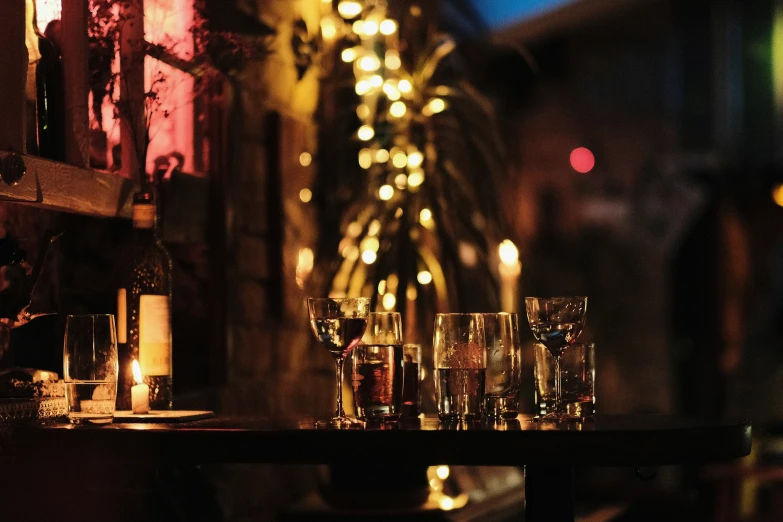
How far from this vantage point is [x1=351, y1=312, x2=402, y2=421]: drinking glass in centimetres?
177

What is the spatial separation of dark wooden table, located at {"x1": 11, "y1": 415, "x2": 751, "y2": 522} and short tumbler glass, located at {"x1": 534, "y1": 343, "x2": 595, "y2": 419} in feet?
0.47

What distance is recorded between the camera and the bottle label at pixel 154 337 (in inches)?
76.5

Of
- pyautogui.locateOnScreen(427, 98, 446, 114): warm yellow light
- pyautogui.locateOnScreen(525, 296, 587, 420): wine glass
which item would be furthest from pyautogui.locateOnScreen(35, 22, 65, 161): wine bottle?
pyautogui.locateOnScreen(427, 98, 446, 114): warm yellow light

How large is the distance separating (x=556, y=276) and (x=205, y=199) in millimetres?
5109

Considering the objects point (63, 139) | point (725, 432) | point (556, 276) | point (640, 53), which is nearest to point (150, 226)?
point (63, 139)

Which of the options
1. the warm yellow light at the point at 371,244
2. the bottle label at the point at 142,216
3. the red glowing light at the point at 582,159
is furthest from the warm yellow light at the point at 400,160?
the red glowing light at the point at 582,159

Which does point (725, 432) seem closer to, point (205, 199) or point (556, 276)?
point (205, 199)

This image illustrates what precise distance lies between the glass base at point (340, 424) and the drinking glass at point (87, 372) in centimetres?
34

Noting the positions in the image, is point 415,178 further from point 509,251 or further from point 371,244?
point 509,251

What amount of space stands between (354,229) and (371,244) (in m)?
0.11

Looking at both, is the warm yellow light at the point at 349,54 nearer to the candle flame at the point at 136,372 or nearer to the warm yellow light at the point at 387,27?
the warm yellow light at the point at 387,27

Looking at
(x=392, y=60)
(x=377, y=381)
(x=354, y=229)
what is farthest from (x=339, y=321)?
(x=392, y=60)

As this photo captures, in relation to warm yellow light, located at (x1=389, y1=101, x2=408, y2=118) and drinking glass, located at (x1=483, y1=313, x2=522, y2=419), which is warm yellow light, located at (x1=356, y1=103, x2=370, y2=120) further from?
drinking glass, located at (x1=483, y1=313, x2=522, y2=419)

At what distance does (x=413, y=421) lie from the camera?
1809mm
